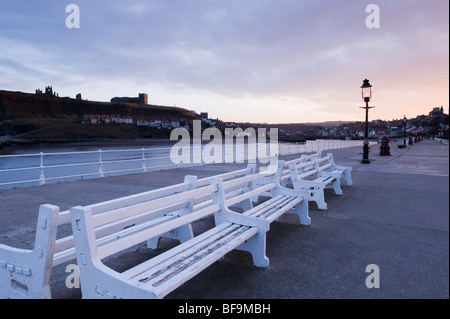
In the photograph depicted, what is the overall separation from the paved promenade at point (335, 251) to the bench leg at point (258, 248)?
0.09m

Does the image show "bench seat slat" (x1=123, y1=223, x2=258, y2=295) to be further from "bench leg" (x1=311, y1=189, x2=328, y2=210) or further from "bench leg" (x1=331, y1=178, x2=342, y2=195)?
"bench leg" (x1=331, y1=178, x2=342, y2=195)

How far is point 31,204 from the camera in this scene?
6840mm

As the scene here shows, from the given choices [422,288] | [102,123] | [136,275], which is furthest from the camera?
A: [102,123]

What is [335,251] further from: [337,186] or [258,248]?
[337,186]

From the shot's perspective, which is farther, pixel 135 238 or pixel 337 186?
pixel 337 186

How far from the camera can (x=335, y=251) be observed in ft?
13.5

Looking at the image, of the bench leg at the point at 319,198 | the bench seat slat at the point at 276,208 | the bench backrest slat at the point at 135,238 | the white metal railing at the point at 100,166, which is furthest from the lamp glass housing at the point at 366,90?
the bench backrest slat at the point at 135,238

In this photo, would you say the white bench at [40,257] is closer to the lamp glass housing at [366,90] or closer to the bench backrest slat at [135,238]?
the bench backrest slat at [135,238]

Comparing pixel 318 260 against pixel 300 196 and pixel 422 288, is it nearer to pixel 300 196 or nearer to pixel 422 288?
pixel 422 288

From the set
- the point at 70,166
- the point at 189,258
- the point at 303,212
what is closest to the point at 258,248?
the point at 189,258

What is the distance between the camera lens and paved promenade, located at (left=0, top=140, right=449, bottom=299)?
308 cm

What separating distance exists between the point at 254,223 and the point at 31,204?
538 cm

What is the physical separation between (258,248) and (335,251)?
111 centimetres
